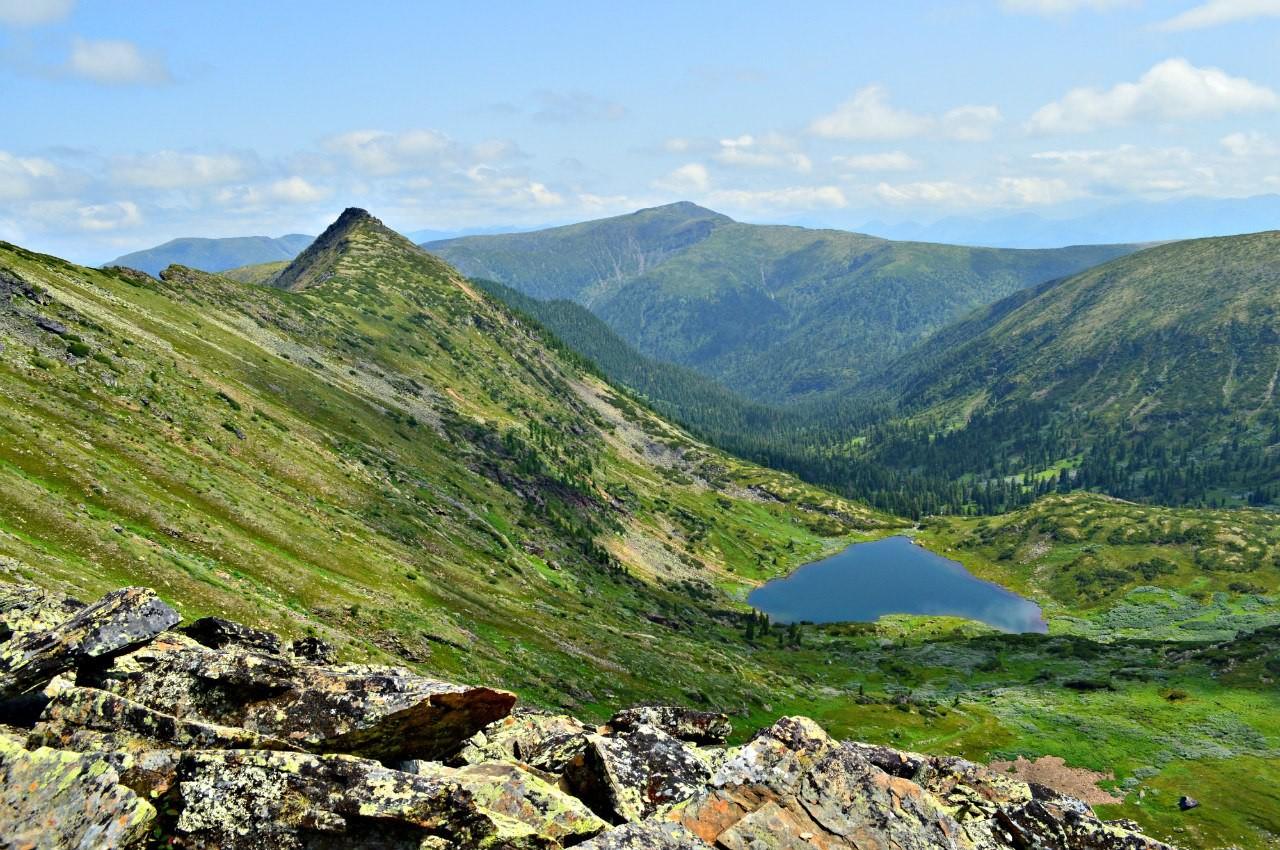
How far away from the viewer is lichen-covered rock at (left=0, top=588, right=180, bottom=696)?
18047 mm

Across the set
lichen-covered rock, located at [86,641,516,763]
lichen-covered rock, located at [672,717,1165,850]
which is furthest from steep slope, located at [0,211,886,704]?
lichen-covered rock, located at [672,717,1165,850]

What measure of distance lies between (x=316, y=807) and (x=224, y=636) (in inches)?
553

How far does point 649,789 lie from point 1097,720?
395 feet

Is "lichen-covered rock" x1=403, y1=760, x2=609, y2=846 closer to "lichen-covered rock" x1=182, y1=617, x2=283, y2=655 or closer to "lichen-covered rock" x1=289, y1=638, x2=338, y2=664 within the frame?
"lichen-covered rock" x1=289, y1=638, x2=338, y2=664

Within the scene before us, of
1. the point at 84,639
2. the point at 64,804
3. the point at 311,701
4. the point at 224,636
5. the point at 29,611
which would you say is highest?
the point at 84,639

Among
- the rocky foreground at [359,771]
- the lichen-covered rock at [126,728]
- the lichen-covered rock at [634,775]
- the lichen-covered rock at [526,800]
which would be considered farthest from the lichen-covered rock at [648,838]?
the lichen-covered rock at [126,728]

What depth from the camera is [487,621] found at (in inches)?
3253

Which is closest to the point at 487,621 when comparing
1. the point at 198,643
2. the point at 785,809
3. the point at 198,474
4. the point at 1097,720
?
the point at 198,474

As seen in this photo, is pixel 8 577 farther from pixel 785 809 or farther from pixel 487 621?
pixel 487 621

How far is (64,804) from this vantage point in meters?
13.4

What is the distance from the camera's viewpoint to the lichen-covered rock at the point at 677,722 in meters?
29.2

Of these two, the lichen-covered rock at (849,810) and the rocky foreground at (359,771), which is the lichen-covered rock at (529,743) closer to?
the rocky foreground at (359,771)

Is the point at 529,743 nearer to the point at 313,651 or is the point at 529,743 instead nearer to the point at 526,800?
the point at 526,800

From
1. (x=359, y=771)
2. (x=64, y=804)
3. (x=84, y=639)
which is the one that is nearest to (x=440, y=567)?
A: (x=84, y=639)
